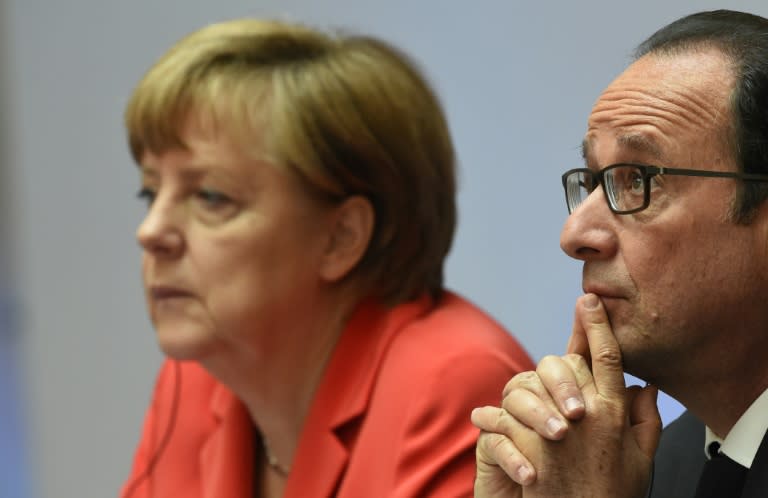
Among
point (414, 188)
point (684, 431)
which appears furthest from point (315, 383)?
point (684, 431)

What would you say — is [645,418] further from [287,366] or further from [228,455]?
[228,455]

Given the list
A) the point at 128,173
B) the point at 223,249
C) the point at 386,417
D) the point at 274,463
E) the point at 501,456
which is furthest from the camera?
the point at 128,173

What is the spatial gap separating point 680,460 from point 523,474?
0.31m

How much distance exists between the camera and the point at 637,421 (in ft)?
4.81

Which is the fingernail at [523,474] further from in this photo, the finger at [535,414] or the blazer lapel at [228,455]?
the blazer lapel at [228,455]

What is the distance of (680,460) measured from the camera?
1.62 meters

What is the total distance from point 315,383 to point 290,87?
1.80 ft

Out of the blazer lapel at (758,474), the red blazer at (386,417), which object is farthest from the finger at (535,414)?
the red blazer at (386,417)

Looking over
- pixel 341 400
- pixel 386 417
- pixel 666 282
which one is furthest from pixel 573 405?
pixel 341 400

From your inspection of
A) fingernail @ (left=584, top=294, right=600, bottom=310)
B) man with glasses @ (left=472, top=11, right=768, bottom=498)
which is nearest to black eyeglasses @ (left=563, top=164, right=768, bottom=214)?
man with glasses @ (left=472, top=11, right=768, bottom=498)

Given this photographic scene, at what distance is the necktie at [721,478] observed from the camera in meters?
1.40

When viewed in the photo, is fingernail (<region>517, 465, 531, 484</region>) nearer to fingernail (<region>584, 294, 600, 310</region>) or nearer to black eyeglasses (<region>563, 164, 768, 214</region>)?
fingernail (<region>584, 294, 600, 310</region>)

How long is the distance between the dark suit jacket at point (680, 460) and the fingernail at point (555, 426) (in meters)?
0.23

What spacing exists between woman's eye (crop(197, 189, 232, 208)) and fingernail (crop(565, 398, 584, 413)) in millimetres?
899
